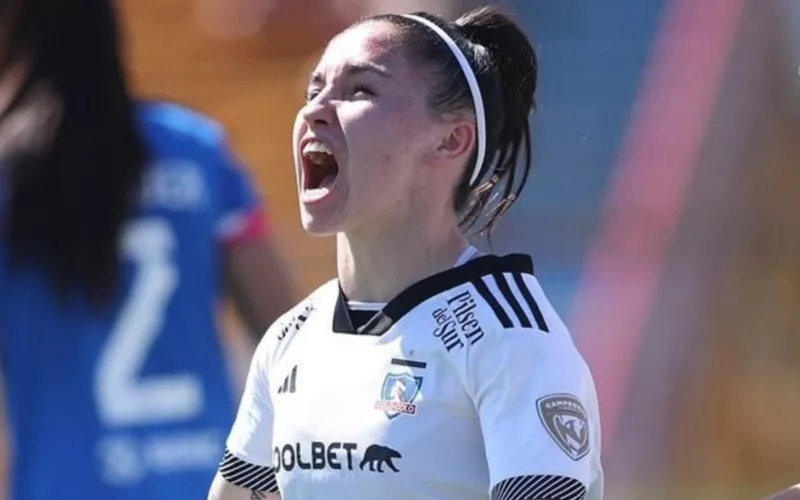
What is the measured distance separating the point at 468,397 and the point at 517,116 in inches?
19.3

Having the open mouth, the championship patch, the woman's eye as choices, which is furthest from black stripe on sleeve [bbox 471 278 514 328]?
the woman's eye

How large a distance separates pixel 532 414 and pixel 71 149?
1.33 metres

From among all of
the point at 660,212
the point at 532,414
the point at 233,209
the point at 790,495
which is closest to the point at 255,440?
the point at 532,414

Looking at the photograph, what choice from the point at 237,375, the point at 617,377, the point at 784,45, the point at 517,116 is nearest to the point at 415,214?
the point at 517,116

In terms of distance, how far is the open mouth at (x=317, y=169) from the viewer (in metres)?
2.37

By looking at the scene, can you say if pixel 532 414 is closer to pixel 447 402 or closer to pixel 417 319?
pixel 447 402

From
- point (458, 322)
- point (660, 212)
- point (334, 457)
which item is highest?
point (458, 322)

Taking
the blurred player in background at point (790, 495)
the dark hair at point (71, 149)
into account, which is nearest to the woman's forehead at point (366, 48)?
the blurred player in background at point (790, 495)

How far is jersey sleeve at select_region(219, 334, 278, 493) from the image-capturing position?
8.34 feet

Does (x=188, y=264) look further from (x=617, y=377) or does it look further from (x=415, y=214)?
(x=617, y=377)

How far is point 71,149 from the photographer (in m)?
3.18

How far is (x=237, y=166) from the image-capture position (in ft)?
11.7

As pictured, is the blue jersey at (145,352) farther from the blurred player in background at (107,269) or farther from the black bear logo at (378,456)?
the black bear logo at (378,456)

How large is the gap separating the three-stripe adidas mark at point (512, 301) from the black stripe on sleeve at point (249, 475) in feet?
1.50
